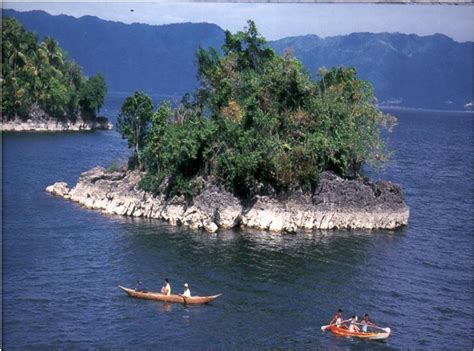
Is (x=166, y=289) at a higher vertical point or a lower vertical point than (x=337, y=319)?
lower

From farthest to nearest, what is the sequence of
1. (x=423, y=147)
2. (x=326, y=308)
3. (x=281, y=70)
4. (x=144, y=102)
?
1. (x=423, y=147)
2. (x=144, y=102)
3. (x=281, y=70)
4. (x=326, y=308)

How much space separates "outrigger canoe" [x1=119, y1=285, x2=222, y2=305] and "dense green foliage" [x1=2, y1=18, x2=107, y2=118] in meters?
71.9

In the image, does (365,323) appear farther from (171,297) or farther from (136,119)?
(136,119)

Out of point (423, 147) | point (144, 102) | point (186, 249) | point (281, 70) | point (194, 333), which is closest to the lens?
point (194, 333)

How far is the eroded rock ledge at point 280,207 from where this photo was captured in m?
49.4

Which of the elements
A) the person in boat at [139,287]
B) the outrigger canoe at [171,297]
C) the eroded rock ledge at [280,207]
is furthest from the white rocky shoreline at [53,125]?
the outrigger canoe at [171,297]

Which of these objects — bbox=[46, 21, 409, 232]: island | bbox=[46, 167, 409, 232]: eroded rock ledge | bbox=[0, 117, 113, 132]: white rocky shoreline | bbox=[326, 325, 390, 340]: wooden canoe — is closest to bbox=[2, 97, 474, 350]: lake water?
bbox=[326, 325, 390, 340]: wooden canoe

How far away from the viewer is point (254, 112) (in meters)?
52.2

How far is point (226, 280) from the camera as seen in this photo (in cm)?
3844

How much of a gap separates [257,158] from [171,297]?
57.4 ft

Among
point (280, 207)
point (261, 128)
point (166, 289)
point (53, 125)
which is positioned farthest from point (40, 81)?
point (166, 289)

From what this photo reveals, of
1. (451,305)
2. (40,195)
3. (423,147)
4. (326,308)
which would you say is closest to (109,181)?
(40,195)

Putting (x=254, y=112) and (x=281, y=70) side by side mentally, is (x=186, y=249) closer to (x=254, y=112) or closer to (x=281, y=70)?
(x=254, y=112)

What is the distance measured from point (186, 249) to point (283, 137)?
14.1 meters
